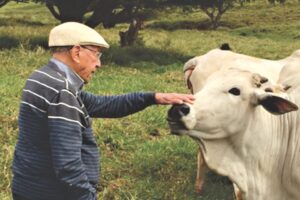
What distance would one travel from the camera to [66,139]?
3.09 m

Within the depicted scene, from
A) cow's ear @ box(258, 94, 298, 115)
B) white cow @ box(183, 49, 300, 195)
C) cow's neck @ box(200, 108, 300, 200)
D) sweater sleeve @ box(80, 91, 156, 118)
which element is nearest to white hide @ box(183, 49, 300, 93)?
white cow @ box(183, 49, 300, 195)

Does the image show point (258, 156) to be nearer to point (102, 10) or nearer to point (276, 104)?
point (276, 104)

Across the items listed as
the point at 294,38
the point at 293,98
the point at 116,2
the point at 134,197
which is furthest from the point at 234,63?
the point at 294,38

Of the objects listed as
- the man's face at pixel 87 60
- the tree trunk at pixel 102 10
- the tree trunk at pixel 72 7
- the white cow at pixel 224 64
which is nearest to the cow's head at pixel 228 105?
the white cow at pixel 224 64

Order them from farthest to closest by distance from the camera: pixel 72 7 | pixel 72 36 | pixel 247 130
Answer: pixel 72 7, pixel 247 130, pixel 72 36

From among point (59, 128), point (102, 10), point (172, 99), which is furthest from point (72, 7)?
point (59, 128)

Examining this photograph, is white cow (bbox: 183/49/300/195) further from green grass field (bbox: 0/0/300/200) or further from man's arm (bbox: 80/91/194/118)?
green grass field (bbox: 0/0/300/200)

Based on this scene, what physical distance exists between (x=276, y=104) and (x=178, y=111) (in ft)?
2.29

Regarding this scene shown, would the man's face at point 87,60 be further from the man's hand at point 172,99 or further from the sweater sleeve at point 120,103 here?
the man's hand at point 172,99

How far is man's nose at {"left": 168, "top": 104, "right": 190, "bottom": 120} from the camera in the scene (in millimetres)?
3859

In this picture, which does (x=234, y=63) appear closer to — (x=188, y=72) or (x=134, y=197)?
(x=188, y=72)

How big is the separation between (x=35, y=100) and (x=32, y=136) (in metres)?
0.22

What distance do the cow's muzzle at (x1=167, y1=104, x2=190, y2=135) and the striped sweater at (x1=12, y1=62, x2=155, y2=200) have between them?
0.65 m

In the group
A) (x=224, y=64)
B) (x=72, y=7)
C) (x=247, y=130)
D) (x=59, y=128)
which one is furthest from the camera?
(x=72, y=7)
